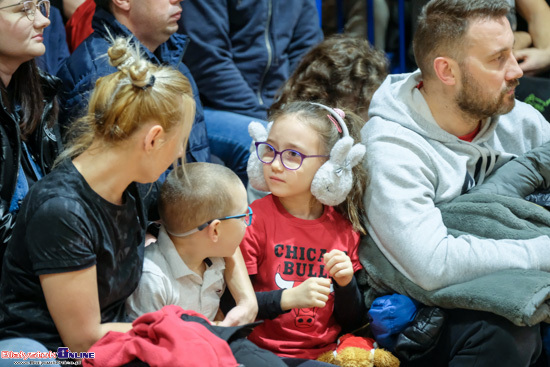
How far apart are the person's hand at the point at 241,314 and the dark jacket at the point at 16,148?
0.64 meters

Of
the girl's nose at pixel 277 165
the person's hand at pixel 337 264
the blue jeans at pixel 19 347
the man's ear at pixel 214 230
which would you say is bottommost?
the person's hand at pixel 337 264

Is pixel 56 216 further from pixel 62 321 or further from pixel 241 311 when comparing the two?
pixel 241 311

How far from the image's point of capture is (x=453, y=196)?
7.60 ft

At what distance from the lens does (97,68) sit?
2490mm

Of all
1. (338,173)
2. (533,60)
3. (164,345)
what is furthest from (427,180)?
(533,60)

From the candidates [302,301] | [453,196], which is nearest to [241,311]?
[302,301]

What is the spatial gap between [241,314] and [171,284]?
212 mm

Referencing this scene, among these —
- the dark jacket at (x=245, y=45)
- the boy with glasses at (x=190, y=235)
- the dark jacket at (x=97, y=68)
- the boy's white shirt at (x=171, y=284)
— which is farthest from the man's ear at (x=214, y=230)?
the dark jacket at (x=245, y=45)

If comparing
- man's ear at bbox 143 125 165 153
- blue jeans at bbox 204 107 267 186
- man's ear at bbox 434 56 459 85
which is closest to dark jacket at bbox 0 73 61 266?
man's ear at bbox 143 125 165 153

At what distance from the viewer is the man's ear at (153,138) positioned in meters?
1.75

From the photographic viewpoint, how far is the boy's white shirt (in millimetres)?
1938

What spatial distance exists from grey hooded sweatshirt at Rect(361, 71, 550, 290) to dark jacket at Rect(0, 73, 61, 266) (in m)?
1.01

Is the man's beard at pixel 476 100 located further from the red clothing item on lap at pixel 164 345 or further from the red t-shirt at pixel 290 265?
the red clothing item on lap at pixel 164 345

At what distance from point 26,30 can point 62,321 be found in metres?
0.91
